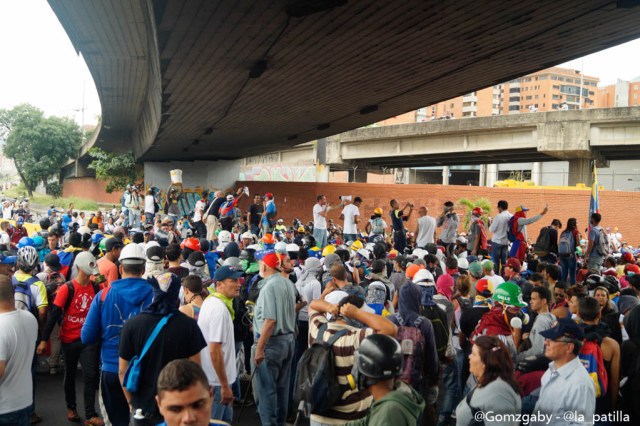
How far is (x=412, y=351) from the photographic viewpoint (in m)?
5.10

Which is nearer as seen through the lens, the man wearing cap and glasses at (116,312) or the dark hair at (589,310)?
the man wearing cap and glasses at (116,312)

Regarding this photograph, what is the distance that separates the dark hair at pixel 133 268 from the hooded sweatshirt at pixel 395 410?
2814mm

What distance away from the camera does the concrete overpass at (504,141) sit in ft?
99.0

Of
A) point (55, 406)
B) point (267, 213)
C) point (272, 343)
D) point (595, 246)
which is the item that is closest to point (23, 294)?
point (55, 406)

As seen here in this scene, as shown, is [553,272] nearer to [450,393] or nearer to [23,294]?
[450,393]

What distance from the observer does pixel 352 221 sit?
641 inches

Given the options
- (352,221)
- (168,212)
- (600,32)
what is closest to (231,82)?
(352,221)

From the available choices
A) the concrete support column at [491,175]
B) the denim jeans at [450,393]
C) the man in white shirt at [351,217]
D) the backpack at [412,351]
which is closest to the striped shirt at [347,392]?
Result: the backpack at [412,351]

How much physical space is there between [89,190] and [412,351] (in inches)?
2520

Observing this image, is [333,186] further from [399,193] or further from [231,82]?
[231,82]

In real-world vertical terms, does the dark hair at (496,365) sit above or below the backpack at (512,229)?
below

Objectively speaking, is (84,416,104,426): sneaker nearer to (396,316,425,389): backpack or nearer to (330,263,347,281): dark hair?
(330,263,347,281): dark hair

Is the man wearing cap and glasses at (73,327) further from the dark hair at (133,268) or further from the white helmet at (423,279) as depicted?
the white helmet at (423,279)

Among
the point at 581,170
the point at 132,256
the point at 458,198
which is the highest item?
the point at 581,170
